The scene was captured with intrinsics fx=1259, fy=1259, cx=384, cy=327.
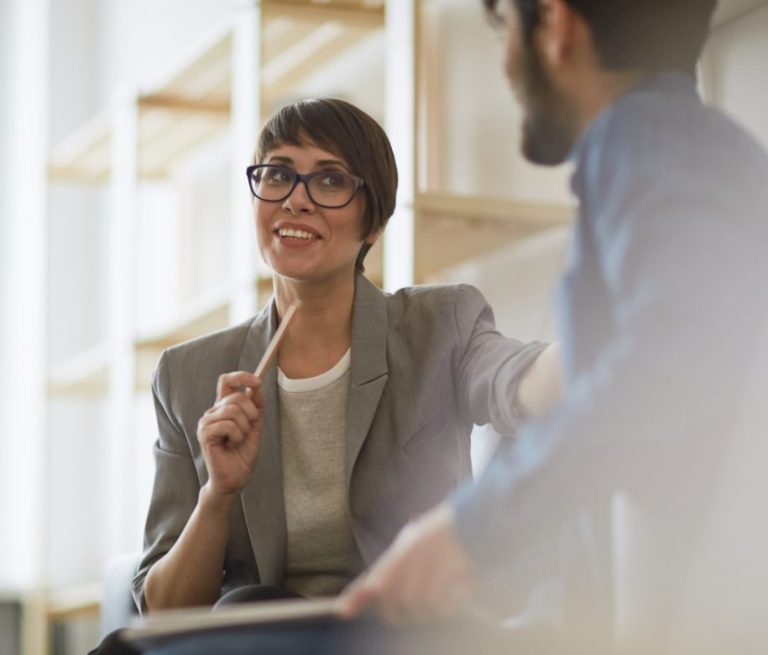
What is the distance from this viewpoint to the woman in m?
1.45

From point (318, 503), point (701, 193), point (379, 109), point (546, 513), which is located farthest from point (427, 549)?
point (379, 109)

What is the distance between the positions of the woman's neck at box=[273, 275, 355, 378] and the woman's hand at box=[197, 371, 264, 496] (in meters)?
0.19

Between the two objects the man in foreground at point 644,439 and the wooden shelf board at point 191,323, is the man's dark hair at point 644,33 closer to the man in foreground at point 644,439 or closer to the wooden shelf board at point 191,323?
the man in foreground at point 644,439

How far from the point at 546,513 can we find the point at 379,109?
242cm

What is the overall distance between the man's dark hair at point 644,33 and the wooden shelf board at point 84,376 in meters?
2.92

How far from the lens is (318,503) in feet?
4.87

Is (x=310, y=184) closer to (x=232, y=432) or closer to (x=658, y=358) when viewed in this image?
(x=232, y=432)

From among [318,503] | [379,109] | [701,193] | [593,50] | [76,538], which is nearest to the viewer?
[701,193]

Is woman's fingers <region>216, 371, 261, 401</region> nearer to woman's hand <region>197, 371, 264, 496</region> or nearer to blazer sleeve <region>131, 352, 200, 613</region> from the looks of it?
woman's hand <region>197, 371, 264, 496</region>

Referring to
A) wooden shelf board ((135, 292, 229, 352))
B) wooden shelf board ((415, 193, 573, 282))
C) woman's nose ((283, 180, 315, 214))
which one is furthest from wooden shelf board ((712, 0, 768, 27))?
wooden shelf board ((135, 292, 229, 352))

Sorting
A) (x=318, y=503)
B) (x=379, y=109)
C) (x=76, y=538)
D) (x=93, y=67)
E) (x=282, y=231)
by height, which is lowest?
(x=76, y=538)

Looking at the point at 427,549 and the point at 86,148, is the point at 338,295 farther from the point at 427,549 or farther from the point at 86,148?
the point at 86,148

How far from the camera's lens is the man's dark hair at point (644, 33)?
919 mm

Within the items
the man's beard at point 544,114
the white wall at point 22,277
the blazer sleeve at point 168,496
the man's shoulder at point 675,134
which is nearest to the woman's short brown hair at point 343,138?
the blazer sleeve at point 168,496
